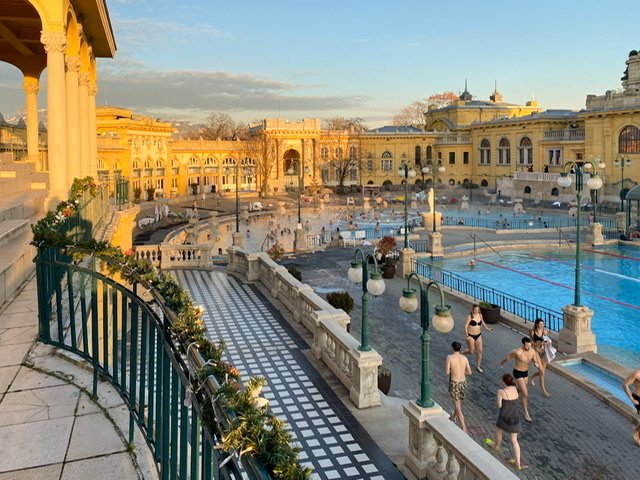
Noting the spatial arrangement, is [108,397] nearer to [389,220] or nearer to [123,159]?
[389,220]

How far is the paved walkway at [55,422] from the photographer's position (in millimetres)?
4707

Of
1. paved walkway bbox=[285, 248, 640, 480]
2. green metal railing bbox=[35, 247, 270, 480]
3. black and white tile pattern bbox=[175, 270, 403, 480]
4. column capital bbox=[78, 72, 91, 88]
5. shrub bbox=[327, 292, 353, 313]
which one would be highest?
column capital bbox=[78, 72, 91, 88]

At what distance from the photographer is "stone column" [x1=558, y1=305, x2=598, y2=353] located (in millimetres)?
15227

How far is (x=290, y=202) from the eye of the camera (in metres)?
71.1

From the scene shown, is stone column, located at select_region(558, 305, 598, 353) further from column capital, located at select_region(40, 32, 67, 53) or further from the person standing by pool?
column capital, located at select_region(40, 32, 67, 53)

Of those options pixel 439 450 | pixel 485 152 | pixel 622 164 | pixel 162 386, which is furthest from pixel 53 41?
pixel 485 152

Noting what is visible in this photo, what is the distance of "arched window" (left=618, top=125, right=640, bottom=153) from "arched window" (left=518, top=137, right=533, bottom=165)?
13574 mm

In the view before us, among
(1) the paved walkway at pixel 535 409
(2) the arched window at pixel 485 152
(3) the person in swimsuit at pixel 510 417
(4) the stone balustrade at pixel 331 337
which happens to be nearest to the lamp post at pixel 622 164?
(2) the arched window at pixel 485 152

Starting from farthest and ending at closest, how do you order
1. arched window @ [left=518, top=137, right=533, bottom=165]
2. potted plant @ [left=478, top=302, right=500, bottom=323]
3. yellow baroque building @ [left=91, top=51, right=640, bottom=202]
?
arched window @ [left=518, top=137, right=533, bottom=165] < yellow baroque building @ [left=91, top=51, right=640, bottom=202] < potted plant @ [left=478, top=302, right=500, bottom=323]

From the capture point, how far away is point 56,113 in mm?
13422

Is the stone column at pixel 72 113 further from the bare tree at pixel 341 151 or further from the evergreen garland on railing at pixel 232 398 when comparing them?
the bare tree at pixel 341 151

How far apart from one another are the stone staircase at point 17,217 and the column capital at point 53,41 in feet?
13.1

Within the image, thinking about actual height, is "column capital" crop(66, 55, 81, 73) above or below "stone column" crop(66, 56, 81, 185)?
above

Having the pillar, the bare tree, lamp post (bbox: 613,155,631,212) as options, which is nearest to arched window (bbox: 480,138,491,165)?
the bare tree
